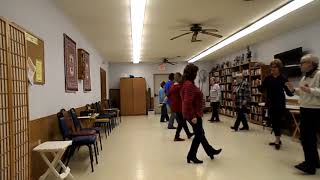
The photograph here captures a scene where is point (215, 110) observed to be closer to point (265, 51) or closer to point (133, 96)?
point (265, 51)

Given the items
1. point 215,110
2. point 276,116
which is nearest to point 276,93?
point 276,116

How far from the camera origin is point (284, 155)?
452cm

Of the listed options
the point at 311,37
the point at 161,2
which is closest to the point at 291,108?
the point at 311,37

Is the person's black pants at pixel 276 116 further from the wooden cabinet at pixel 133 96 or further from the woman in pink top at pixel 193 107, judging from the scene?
the wooden cabinet at pixel 133 96

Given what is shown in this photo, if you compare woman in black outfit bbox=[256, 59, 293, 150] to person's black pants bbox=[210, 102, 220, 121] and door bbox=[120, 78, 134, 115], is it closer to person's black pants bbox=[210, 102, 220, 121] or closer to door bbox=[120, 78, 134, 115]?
person's black pants bbox=[210, 102, 220, 121]

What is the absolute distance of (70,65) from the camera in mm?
5352

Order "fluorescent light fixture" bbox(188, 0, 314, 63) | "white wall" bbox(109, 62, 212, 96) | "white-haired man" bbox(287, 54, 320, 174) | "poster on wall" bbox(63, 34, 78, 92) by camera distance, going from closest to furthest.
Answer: "white-haired man" bbox(287, 54, 320, 174) → "fluorescent light fixture" bbox(188, 0, 314, 63) → "poster on wall" bbox(63, 34, 78, 92) → "white wall" bbox(109, 62, 212, 96)

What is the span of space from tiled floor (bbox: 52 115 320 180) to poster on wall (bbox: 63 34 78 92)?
4.38ft

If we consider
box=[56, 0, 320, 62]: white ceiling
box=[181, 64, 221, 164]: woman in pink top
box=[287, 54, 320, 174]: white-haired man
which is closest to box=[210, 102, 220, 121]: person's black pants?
box=[56, 0, 320, 62]: white ceiling

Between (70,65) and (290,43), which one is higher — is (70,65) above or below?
below

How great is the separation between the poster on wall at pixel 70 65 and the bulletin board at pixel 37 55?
4.17 feet

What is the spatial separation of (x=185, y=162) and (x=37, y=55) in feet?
8.70

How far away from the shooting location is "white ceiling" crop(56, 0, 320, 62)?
4809 mm

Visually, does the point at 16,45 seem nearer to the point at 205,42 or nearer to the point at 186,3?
the point at 186,3
